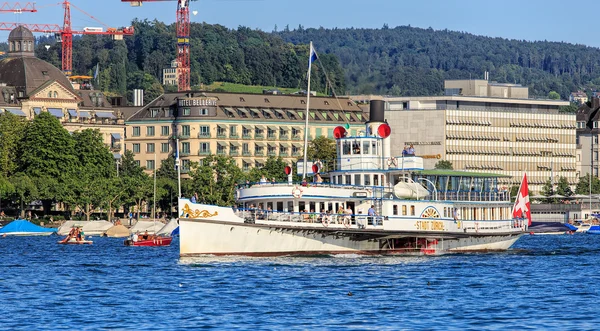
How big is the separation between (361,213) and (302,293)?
82.2 feet

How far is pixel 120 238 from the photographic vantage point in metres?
162

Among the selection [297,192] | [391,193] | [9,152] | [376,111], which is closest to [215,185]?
[9,152]

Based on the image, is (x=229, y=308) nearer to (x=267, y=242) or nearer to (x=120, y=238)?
(x=267, y=242)

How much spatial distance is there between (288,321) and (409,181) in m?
39.3

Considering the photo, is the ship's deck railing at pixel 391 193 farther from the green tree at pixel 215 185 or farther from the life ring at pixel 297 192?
the green tree at pixel 215 185

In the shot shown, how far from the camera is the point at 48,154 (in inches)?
7648

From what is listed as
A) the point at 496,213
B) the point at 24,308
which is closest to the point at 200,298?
the point at 24,308

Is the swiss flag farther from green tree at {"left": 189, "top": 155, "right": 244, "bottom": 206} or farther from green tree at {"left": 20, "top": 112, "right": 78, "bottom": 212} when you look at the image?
green tree at {"left": 20, "top": 112, "right": 78, "bottom": 212}

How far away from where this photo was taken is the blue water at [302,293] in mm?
61625

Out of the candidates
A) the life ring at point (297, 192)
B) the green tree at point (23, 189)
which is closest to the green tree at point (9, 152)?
the green tree at point (23, 189)

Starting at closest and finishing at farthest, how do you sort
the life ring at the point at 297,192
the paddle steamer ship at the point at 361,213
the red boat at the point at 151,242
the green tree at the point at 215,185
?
1. the paddle steamer ship at the point at 361,213
2. the life ring at the point at 297,192
3. the red boat at the point at 151,242
4. the green tree at the point at 215,185

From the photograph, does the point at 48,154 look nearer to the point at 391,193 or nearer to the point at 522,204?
the point at 522,204

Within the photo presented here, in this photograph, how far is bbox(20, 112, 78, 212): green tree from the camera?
7579 inches

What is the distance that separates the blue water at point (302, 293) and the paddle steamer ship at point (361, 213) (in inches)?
62.4
